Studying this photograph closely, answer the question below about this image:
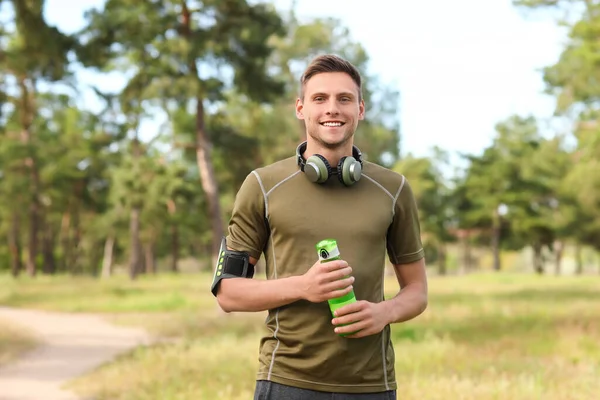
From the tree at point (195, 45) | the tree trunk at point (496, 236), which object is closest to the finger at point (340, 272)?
the tree at point (195, 45)

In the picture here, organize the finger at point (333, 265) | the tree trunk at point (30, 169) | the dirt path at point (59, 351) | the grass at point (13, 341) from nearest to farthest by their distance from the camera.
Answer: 1. the finger at point (333, 265)
2. the dirt path at point (59, 351)
3. the grass at point (13, 341)
4. the tree trunk at point (30, 169)

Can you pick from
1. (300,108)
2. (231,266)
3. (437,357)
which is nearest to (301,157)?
(300,108)

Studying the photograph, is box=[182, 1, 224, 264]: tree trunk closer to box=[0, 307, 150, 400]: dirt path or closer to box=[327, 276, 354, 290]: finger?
box=[0, 307, 150, 400]: dirt path

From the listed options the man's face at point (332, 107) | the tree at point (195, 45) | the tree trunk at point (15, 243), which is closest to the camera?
the man's face at point (332, 107)

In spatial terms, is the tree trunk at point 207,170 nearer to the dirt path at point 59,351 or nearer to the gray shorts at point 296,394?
the dirt path at point 59,351

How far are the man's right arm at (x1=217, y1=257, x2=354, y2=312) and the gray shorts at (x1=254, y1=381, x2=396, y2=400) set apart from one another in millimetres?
316

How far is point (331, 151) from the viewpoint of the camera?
3.11m

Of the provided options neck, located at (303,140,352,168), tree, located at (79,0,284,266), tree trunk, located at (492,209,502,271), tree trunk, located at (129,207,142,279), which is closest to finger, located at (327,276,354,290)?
neck, located at (303,140,352,168)

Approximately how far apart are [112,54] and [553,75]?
1424cm

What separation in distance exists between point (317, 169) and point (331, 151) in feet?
0.54

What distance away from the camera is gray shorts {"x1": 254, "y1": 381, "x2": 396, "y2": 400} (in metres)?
2.95

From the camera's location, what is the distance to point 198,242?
276 feet

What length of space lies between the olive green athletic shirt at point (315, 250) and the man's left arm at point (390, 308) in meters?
0.08

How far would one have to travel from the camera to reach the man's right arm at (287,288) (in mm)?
2750
